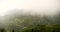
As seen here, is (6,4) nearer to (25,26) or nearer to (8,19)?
(8,19)

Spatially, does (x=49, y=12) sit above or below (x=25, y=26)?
above

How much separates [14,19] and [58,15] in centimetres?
47

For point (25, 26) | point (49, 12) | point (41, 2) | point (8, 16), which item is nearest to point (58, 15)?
point (49, 12)

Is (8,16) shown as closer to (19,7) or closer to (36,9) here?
(19,7)

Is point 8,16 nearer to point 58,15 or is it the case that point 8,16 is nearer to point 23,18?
point 23,18

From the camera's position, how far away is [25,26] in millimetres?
943

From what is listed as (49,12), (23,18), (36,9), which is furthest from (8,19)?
(49,12)

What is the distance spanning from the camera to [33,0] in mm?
999

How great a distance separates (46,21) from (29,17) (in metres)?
0.18

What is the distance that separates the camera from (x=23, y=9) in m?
0.98

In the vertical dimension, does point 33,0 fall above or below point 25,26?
above

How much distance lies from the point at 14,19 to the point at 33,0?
0.29m

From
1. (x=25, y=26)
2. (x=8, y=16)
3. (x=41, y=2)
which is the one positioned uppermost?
(x=41, y=2)

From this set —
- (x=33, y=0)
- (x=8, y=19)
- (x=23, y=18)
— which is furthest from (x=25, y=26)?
(x=33, y=0)
